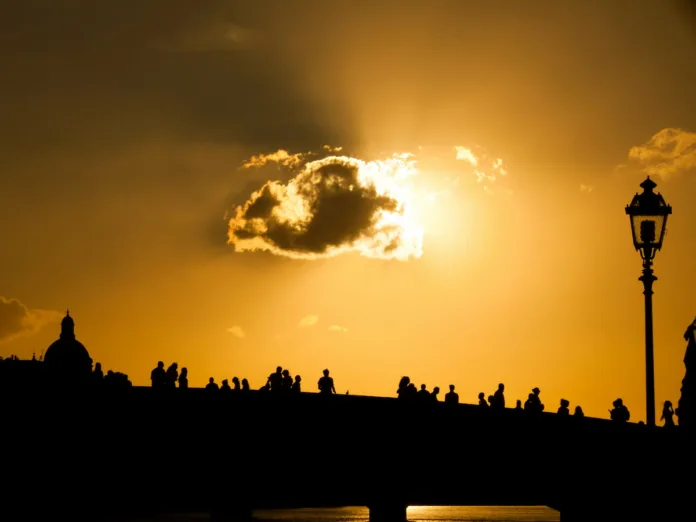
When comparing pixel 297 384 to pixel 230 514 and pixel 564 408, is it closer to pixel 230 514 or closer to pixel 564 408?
pixel 564 408

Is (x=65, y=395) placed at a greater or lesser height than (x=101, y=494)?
greater

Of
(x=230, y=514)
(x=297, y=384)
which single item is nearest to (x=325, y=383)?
(x=297, y=384)

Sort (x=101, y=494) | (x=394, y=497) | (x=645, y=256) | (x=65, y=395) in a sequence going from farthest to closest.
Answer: (x=394, y=497), (x=101, y=494), (x=65, y=395), (x=645, y=256)

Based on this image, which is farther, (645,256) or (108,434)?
(108,434)

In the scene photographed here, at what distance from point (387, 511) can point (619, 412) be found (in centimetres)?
717

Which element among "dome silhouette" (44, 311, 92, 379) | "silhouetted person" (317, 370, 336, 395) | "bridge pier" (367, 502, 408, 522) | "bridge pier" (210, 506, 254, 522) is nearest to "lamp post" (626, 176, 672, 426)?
"silhouetted person" (317, 370, 336, 395)

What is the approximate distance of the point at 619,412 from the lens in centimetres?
3091

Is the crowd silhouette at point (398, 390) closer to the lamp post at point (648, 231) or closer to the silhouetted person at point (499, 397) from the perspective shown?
the silhouetted person at point (499, 397)

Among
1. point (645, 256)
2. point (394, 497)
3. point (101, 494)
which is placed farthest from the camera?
point (394, 497)

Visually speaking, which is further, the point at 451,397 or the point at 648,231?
the point at 451,397

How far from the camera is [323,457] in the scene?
3206 cm

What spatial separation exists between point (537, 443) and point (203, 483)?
27.3 ft

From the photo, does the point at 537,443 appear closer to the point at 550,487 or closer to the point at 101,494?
the point at 550,487

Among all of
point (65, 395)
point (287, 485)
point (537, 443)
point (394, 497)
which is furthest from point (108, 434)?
point (537, 443)
